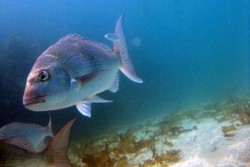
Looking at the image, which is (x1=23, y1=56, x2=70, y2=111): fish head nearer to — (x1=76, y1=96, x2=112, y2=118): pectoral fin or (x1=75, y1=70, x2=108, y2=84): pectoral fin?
(x1=75, y1=70, x2=108, y2=84): pectoral fin

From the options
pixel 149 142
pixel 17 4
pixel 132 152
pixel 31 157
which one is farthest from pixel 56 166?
pixel 17 4

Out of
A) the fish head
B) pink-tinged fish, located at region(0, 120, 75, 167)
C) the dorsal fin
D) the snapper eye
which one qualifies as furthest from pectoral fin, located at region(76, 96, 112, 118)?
the dorsal fin

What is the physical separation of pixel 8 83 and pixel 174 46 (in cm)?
13492

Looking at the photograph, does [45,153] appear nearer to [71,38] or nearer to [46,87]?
[46,87]

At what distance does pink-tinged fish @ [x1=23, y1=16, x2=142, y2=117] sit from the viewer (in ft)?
6.56

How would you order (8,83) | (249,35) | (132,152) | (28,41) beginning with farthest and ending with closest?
(249,35), (28,41), (8,83), (132,152)

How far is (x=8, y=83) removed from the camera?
39.0 feet

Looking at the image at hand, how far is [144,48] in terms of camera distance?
228 ft

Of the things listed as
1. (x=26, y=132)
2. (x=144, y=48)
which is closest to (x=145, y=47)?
(x=144, y=48)

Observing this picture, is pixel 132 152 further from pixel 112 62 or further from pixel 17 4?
pixel 17 4

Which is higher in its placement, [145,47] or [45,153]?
[145,47]

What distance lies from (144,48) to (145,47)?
14.2m

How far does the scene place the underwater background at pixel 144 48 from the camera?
1297cm

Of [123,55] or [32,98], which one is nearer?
[32,98]
